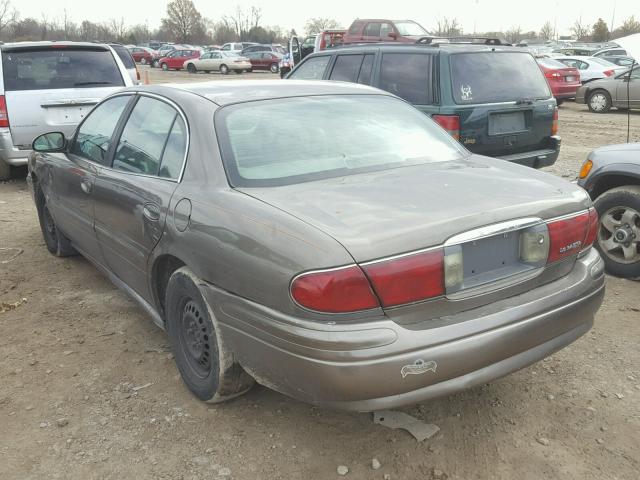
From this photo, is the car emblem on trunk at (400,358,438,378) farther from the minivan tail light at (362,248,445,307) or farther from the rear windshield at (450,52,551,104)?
the rear windshield at (450,52,551,104)

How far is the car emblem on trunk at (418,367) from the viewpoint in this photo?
225 cm

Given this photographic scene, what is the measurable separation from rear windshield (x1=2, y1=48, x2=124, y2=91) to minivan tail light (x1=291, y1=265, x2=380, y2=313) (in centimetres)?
662

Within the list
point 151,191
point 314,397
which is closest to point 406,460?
point 314,397

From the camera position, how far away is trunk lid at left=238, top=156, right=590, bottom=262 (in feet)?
7.57

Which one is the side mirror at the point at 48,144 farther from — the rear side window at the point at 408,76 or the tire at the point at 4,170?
the tire at the point at 4,170

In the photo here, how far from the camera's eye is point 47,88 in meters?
7.61

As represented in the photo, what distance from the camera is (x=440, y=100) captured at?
20.2ft

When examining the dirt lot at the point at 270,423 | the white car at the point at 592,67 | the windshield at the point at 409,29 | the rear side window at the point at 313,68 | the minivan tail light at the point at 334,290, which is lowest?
the dirt lot at the point at 270,423

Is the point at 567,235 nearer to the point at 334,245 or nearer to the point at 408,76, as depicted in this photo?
the point at 334,245

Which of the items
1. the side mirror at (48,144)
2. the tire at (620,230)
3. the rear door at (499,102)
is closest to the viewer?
the side mirror at (48,144)

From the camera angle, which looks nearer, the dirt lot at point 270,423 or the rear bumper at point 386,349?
the rear bumper at point 386,349

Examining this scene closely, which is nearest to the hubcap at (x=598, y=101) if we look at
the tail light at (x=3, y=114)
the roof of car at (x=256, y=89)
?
the tail light at (x=3, y=114)

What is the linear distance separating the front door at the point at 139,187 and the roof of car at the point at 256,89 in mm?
169

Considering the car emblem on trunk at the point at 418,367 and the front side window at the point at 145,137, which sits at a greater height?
the front side window at the point at 145,137
